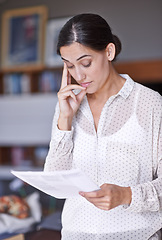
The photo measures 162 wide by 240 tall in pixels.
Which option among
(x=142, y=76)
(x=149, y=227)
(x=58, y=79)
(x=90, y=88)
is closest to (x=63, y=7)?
(x=58, y=79)

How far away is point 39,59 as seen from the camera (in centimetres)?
396

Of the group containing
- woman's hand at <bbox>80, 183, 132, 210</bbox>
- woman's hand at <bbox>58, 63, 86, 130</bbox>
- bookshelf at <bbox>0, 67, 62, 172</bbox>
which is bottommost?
bookshelf at <bbox>0, 67, 62, 172</bbox>

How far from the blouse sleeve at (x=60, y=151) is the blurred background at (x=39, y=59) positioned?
2397mm

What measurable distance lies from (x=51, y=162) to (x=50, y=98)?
8.53 ft

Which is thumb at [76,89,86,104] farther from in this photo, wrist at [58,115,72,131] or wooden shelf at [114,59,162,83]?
wooden shelf at [114,59,162,83]

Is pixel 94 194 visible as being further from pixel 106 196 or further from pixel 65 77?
pixel 65 77

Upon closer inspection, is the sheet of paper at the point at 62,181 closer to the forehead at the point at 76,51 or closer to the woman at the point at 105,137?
the woman at the point at 105,137

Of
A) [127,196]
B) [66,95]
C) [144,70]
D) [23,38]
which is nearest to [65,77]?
[66,95]

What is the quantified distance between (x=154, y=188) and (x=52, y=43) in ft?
10.1

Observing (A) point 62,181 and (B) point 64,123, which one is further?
(B) point 64,123

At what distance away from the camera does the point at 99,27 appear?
3.73ft

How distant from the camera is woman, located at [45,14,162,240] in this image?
44.8 inches

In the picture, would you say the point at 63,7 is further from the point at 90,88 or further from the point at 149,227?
the point at 149,227

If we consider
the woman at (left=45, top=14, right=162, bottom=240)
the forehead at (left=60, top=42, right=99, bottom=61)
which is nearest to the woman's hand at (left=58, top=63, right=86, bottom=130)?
the woman at (left=45, top=14, right=162, bottom=240)
